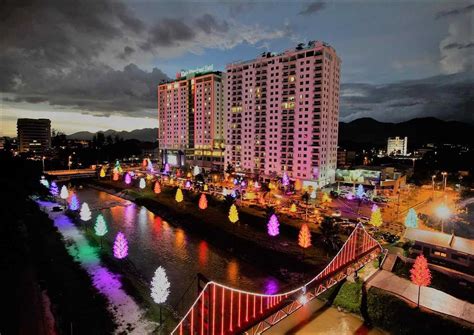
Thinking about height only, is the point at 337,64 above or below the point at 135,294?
above

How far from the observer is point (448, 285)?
25297 millimetres

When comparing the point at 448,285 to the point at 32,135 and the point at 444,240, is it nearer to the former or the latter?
the point at 444,240

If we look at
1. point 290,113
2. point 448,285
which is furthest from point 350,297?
point 290,113

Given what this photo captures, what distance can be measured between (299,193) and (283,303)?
46.5m

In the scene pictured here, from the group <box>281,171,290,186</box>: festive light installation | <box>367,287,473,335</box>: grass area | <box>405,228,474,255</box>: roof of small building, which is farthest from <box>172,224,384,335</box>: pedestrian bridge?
<box>281,171,290,186</box>: festive light installation

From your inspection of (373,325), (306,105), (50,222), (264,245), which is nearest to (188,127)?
(306,105)

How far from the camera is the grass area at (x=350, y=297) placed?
24594 millimetres

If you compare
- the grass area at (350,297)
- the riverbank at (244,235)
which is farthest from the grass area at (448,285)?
the riverbank at (244,235)

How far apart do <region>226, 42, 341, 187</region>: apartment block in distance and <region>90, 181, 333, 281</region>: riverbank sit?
22937 millimetres

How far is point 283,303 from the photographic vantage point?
1792cm

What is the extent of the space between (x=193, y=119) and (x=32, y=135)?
134 meters

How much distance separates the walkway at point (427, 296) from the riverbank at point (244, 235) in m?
6.06

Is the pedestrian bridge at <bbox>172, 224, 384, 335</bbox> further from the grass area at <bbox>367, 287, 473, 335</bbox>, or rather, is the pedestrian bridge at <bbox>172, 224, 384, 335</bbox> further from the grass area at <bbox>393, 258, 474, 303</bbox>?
the grass area at <bbox>367, 287, 473, 335</bbox>

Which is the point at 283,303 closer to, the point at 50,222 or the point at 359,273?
the point at 359,273
